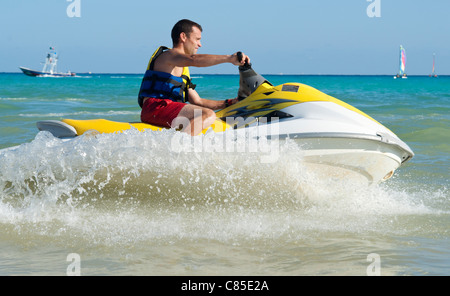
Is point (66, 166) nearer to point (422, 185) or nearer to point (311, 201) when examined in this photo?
point (311, 201)

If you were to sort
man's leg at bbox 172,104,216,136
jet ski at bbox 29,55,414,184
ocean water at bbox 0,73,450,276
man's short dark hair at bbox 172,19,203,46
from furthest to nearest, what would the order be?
man's short dark hair at bbox 172,19,203,46 < man's leg at bbox 172,104,216,136 < jet ski at bbox 29,55,414,184 < ocean water at bbox 0,73,450,276

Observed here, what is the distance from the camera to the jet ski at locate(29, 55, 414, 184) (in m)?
3.59

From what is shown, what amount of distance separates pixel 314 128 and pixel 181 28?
1238mm

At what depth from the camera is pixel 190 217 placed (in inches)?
145

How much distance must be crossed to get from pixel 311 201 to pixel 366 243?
81 centimetres

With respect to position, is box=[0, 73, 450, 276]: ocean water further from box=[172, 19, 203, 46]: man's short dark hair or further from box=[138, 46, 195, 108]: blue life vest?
box=[172, 19, 203, 46]: man's short dark hair

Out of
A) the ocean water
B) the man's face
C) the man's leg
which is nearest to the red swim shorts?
the man's leg

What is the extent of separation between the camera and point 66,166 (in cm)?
353

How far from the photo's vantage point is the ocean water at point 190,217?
283 cm

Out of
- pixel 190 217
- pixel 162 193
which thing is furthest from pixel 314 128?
pixel 162 193

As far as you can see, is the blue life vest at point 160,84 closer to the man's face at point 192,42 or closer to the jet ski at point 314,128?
the man's face at point 192,42

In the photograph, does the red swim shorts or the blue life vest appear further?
the blue life vest

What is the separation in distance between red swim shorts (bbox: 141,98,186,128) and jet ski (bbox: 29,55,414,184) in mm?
63
